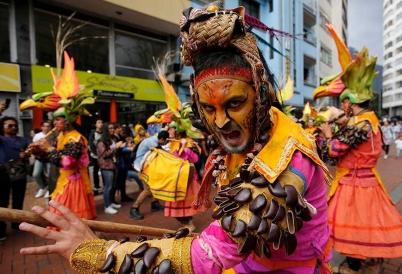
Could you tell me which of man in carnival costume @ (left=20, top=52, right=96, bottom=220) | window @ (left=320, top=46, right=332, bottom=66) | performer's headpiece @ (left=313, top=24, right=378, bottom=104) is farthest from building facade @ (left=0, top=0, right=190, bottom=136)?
window @ (left=320, top=46, right=332, bottom=66)

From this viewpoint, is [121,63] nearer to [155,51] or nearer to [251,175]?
[155,51]

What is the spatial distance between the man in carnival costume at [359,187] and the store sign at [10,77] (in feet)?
32.7

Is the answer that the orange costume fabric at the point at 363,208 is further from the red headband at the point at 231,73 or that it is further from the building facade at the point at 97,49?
the building facade at the point at 97,49

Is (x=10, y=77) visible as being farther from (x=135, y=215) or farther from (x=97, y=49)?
(x=135, y=215)

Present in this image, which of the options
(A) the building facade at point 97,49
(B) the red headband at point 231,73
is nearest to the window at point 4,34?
(A) the building facade at point 97,49

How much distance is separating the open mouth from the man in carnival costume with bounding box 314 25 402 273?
7.99ft

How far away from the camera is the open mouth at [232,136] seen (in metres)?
1.35

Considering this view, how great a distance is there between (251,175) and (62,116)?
159 inches

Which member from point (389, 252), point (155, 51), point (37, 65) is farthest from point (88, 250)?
point (155, 51)

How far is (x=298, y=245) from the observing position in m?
1.26

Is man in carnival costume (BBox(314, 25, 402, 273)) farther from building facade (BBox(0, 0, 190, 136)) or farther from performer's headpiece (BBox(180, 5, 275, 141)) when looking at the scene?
building facade (BBox(0, 0, 190, 136))

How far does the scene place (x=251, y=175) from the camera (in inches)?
40.6

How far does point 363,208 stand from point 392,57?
254 feet

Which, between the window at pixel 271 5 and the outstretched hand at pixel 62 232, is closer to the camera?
the outstretched hand at pixel 62 232
